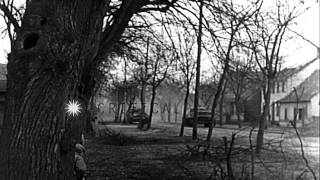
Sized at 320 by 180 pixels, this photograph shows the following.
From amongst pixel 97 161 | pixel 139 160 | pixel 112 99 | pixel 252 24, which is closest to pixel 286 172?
pixel 252 24

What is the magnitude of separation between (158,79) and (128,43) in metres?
17.2

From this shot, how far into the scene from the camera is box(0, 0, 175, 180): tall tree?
3258mm

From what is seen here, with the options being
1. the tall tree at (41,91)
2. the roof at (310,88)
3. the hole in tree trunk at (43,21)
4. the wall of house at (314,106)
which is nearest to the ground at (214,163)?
the tall tree at (41,91)

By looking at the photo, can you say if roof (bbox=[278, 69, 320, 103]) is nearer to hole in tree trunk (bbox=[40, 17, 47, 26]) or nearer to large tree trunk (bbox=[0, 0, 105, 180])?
large tree trunk (bbox=[0, 0, 105, 180])

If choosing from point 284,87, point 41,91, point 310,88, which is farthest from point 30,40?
point 284,87

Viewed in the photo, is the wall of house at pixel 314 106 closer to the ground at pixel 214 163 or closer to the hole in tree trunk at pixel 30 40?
the ground at pixel 214 163

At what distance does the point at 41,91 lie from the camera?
3359 millimetres

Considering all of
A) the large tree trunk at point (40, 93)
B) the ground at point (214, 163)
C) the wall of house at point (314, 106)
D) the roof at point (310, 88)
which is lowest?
the ground at point (214, 163)

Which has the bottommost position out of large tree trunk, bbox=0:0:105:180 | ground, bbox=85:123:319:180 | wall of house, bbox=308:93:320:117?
ground, bbox=85:123:319:180

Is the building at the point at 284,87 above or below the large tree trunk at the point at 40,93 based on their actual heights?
above

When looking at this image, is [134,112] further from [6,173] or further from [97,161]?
[6,173]

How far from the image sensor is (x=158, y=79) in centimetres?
3056

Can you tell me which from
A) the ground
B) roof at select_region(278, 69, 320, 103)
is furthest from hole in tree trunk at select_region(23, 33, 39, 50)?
roof at select_region(278, 69, 320, 103)

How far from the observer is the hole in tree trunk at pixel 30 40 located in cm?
340
